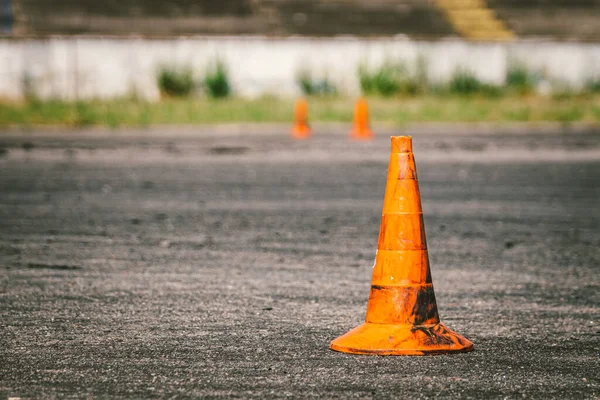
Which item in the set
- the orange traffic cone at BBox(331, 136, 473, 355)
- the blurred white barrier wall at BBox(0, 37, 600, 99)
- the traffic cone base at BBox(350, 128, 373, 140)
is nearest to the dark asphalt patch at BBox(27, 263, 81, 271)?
the orange traffic cone at BBox(331, 136, 473, 355)

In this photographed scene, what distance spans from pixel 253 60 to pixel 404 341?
32.7m

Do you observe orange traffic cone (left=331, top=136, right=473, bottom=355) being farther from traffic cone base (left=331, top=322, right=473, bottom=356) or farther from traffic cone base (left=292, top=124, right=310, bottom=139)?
traffic cone base (left=292, top=124, right=310, bottom=139)

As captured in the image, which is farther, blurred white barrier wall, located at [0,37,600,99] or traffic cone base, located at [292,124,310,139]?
blurred white barrier wall, located at [0,37,600,99]

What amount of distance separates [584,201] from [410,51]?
25771 mm

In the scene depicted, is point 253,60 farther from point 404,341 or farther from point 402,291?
point 404,341

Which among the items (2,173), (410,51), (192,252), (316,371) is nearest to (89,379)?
(316,371)

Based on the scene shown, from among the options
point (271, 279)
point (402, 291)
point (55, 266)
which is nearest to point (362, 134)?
point (55, 266)

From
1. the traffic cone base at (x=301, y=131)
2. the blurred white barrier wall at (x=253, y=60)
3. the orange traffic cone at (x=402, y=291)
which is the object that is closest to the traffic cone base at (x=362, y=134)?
the traffic cone base at (x=301, y=131)

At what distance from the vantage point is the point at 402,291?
207 inches

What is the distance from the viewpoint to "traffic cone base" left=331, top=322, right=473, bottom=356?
5180mm

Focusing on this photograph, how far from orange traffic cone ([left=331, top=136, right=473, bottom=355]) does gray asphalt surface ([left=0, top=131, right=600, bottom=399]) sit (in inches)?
3.6

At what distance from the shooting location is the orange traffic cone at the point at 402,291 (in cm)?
521

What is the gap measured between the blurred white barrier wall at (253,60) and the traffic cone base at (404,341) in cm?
3168

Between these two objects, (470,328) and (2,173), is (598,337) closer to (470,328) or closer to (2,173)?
(470,328)
